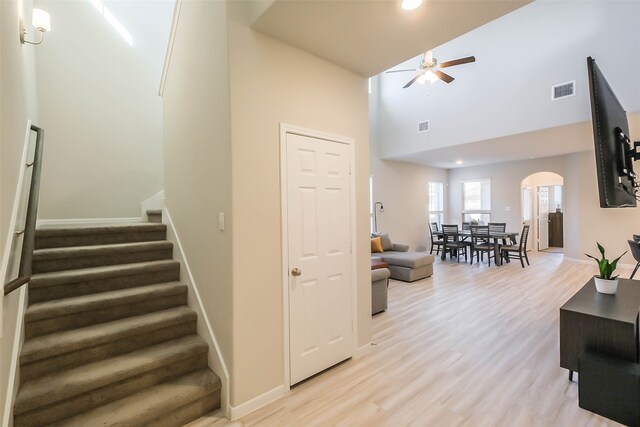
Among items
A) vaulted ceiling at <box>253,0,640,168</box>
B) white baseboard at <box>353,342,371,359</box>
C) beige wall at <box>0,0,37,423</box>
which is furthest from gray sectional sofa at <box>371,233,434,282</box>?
beige wall at <box>0,0,37,423</box>

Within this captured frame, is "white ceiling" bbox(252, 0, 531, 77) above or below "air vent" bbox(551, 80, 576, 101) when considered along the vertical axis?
below

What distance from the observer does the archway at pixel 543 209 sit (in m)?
9.38

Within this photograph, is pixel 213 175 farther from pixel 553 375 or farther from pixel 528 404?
pixel 553 375

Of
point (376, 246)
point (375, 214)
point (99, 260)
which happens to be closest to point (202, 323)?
point (99, 260)

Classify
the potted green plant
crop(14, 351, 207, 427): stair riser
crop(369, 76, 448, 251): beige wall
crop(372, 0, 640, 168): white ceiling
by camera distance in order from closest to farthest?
crop(14, 351, 207, 427): stair riser, the potted green plant, crop(372, 0, 640, 168): white ceiling, crop(369, 76, 448, 251): beige wall

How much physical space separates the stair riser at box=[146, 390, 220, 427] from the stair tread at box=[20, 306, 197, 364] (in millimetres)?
621

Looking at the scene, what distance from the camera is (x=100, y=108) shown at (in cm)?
406

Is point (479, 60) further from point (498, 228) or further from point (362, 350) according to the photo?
point (362, 350)

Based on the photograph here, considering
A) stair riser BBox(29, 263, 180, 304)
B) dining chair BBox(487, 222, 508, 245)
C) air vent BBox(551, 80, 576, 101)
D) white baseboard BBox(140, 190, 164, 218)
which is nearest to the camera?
stair riser BBox(29, 263, 180, 304)

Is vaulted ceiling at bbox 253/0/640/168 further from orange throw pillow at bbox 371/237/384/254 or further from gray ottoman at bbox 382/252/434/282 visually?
gray ottoman at bbox 382/252/434/282

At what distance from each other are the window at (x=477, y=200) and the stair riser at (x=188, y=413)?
31.2ft

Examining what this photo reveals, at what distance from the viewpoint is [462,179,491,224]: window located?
9.68m

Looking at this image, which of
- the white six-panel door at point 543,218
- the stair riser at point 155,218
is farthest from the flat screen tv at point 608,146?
the white six-panel door at point 543,218

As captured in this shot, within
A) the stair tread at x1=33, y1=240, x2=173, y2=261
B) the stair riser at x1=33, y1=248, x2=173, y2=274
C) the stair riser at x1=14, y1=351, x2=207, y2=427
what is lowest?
the stair riser at x1=14, y1=351, x2=207, y2=427
